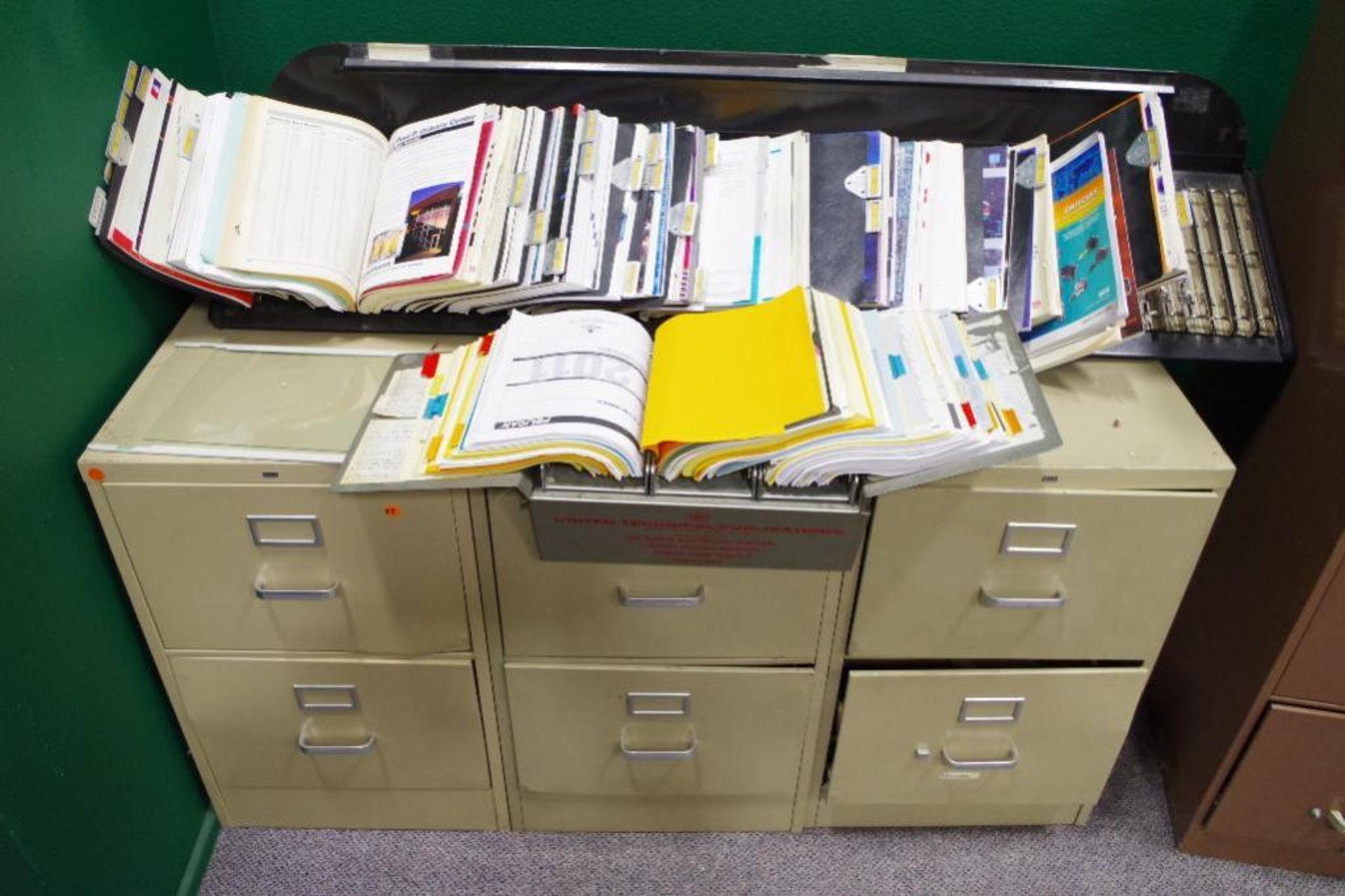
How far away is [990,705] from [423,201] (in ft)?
3.36

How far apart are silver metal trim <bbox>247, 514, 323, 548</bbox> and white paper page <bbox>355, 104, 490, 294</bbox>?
0.31 metres

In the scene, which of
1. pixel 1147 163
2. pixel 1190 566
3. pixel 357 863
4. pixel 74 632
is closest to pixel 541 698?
pixel 357 863

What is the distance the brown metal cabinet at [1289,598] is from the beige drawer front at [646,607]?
24.4 inches

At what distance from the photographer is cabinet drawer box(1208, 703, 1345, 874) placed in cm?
146

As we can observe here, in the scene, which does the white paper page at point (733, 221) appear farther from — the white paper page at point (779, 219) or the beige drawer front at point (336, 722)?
the beige drawer front at point (336, 722)

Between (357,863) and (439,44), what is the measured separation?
1.23 meters

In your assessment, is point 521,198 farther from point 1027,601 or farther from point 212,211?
point 1027,601

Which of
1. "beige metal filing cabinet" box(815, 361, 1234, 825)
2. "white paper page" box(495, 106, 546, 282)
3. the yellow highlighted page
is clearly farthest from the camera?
"white paper page" box(495, 106, 546, 282)

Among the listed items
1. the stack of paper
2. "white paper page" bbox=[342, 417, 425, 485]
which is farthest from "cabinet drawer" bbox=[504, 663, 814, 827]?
the stack of paper

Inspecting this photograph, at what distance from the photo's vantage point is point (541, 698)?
1464 mm

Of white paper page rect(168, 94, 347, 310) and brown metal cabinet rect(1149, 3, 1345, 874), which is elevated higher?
white paper page rect(168, 94, 347, 310)

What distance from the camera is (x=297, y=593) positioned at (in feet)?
4.31

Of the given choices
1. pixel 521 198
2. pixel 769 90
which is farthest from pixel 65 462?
pixel 769 90

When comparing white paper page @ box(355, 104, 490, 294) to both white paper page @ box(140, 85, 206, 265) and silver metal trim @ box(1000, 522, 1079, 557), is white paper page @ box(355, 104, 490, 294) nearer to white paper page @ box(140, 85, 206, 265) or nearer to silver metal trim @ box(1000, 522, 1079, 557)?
white paper page @ box(140, 85, 206, 265)
